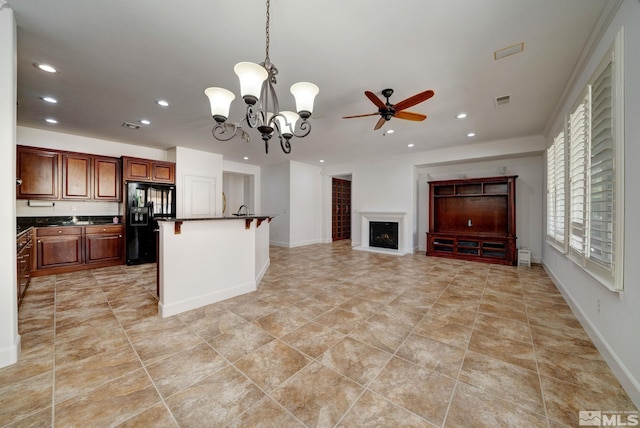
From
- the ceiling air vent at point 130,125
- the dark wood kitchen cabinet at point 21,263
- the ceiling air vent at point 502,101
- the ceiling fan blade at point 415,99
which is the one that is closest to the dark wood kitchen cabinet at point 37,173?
the dark wood kitchen cabinet at point 21,263

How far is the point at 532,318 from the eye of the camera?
2629mm

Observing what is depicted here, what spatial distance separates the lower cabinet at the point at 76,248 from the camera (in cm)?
412

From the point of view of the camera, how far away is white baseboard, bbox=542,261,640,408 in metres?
1.50

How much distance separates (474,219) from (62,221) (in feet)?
29.4

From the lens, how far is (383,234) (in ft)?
22.9

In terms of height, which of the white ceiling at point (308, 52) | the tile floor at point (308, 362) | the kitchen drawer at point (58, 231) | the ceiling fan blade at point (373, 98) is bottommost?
the tile floor at point (308, 362)

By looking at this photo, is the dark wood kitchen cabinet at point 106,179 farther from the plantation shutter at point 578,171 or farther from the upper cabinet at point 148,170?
the plantation shutter at point 578,171

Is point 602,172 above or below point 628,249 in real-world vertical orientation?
above

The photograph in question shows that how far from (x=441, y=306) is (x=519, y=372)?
1.19 metres

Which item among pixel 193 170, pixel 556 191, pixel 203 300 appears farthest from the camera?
pixel 193 170

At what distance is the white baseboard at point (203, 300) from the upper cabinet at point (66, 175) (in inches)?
148

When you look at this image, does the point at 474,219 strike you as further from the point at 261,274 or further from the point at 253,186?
the point at 253,186

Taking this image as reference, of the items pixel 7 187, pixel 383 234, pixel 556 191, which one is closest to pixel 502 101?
pixel 556 191

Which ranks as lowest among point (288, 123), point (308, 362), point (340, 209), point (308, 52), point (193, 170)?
point (308, 362)
